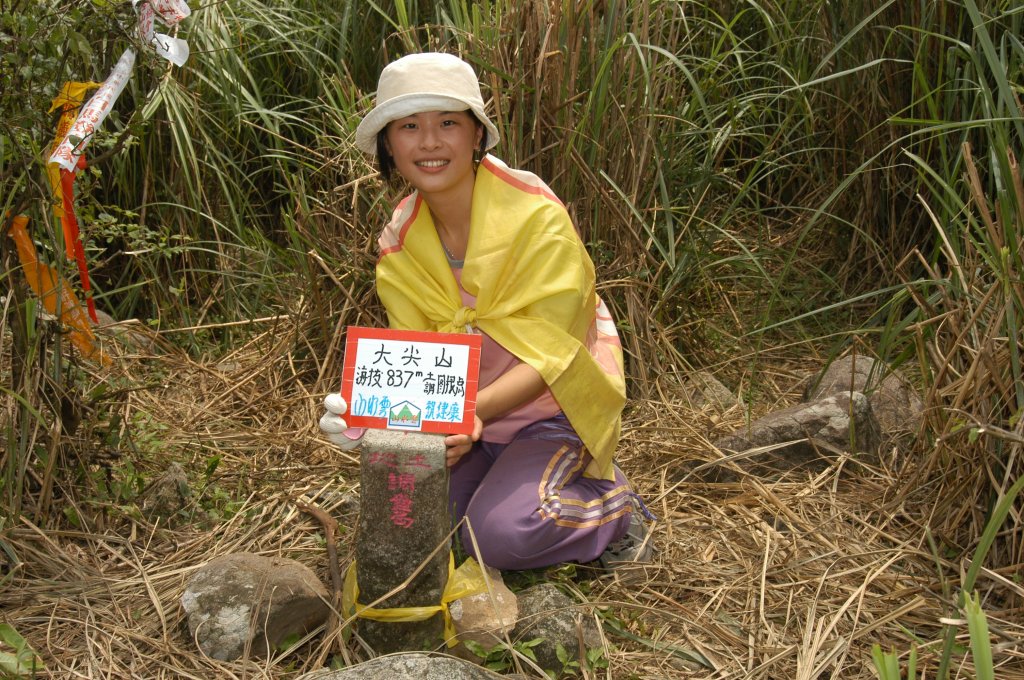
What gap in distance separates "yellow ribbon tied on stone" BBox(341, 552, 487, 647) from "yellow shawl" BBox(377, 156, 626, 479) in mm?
382

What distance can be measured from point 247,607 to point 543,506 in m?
0.61

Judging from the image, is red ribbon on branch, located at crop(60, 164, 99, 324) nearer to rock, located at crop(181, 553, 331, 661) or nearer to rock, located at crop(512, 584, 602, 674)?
rock, located at crop(181, 553, 331, 661)

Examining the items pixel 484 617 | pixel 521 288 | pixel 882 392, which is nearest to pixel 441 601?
pixel 484 617

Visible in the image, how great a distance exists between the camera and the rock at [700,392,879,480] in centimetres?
274

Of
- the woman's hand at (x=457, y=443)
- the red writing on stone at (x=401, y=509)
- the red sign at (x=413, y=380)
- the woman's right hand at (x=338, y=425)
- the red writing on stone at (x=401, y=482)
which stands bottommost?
the red writing on stone at (x=401, y=509)

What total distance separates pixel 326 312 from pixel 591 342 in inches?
39.8

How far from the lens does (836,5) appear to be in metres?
3.42

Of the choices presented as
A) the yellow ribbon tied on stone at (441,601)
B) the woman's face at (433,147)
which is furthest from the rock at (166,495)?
the woman's face at (433,147)

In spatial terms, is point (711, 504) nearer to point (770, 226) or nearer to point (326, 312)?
point (326, 312)

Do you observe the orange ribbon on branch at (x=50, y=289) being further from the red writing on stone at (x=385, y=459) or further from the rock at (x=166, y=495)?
the red writing on stone at (x=385, y=459)

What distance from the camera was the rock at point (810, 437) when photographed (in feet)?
9.00

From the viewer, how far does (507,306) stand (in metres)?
2.21

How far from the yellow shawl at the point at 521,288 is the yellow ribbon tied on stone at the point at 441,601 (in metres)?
0.38

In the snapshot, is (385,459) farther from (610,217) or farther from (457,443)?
(610,217)
